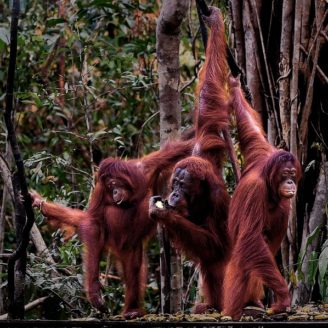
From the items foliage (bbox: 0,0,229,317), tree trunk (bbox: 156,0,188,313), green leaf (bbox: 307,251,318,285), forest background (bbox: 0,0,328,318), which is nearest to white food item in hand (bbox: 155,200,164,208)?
tree trunk (bbox: 156,0,188,313)

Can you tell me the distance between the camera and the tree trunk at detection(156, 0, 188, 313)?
3.35m

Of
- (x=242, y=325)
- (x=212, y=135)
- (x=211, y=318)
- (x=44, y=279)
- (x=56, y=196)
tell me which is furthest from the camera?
(x=56, y=196)

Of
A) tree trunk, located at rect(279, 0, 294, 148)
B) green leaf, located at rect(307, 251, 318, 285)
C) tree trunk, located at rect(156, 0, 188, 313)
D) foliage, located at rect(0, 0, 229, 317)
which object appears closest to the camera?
tree trunk, located at rect(156, 0, 188, 313)

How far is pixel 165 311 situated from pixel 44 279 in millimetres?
644

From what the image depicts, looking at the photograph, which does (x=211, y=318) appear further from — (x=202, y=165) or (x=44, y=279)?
(x=44, y=279)

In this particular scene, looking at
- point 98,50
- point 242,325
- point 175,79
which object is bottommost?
point 242,325

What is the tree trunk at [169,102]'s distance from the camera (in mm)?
3354

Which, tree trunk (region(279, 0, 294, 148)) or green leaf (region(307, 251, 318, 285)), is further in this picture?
tree trunk (region(279, 0, 294, 148))

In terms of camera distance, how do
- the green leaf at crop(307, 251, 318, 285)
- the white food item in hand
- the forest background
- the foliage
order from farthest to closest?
the foliage
the forest background
the green leaf at crop(307, 251, 318, 285)
the white food item in hand

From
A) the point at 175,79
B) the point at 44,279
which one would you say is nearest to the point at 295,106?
the point at 175,79

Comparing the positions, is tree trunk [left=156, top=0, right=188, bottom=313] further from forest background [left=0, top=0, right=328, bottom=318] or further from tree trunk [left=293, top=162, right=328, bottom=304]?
tree trunk [left=293, top=162, right=328, bottom=304]

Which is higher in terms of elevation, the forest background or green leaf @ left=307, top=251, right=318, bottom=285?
the forest background

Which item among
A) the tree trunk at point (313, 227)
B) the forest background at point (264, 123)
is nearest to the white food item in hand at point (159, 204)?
the forest background at point (264, 123)

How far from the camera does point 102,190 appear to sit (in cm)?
348
